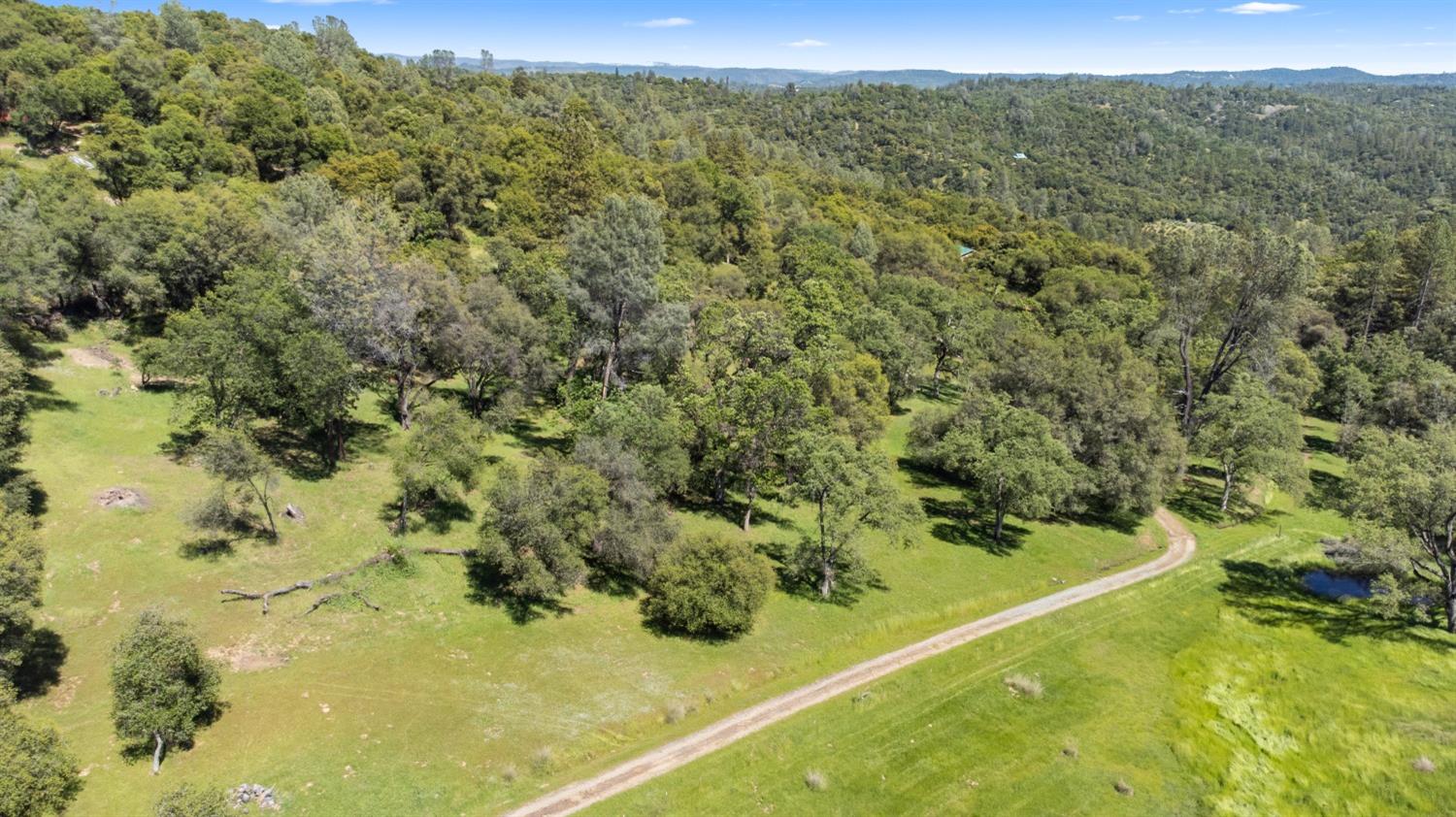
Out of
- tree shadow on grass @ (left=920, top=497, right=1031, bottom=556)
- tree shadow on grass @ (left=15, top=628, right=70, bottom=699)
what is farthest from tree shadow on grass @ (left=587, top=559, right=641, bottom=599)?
tree shadow on grass @ (left=920, top=497, right=1031, bottom=556)

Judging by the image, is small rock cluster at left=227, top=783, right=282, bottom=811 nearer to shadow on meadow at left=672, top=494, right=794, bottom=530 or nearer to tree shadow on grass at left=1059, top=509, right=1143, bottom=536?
shadow on meadow at left=672, top=494, right=794, bottom=530

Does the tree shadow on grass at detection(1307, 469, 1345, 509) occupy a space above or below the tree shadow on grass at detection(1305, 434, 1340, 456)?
below

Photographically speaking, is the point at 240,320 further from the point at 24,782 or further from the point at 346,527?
the point at 24,782

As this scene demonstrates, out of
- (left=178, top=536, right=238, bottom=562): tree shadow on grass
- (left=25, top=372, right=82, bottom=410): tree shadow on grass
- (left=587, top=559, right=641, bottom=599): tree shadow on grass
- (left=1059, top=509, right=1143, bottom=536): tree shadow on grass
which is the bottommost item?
(left=1059, top=509, right=1143, bottom=536): tree shadow on grass

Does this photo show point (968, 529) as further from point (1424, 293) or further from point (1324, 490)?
point (1424, 293)

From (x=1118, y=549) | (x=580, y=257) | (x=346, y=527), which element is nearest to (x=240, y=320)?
(x=346, y=527)

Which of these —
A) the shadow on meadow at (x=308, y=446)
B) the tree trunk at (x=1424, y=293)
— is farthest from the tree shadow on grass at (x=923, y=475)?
the tree trunk at (x=1424, y=293)

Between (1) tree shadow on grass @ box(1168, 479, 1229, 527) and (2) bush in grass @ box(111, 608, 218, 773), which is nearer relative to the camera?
(2) bush in grass @ box(111, 608, 218, 773)

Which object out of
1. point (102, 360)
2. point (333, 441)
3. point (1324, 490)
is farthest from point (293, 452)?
point (1324, 490)
